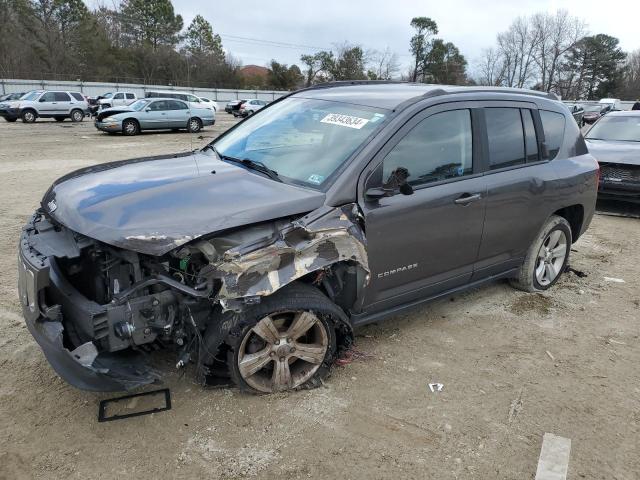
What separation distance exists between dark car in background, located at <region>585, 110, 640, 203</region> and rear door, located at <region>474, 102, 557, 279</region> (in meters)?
4.73

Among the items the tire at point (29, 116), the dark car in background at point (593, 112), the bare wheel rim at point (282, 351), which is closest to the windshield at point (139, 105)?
the tire at point (29, 116)

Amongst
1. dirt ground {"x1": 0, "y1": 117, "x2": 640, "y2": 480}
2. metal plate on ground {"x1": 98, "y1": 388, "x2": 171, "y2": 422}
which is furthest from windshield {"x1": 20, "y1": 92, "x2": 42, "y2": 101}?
metal plate on ground {"x1": 98, "y1": 388, "x2": 171, "y2": 422}

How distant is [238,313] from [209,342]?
238mm

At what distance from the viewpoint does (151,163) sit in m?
3.79

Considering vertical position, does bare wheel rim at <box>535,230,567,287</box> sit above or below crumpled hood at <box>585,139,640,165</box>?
below

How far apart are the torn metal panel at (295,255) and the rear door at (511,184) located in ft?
4.57

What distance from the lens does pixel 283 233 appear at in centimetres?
285

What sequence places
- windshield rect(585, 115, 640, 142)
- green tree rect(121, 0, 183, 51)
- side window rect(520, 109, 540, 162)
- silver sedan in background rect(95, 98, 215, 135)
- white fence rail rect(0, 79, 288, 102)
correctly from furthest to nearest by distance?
green tree rect(121, 0, 183, 51) < white fence rail rect(0, 79, 288, 102) < silver sedan in background rect(95, 98, 215, 135) < windshield rect(585, 115, 640, 142) < side window rect(520, 109, 540, 162)

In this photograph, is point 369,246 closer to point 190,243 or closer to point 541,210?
point 190,243

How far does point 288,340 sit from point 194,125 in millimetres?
21396

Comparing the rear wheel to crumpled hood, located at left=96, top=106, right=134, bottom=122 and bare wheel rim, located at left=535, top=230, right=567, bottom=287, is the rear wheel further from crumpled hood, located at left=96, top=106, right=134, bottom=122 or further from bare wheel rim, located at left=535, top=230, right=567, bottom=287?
bare wheel rim, located at left=535, top=230, right=567, bottom=287

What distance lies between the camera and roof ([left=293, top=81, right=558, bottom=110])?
3646mm

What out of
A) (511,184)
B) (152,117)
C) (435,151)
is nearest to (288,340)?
(435,151)

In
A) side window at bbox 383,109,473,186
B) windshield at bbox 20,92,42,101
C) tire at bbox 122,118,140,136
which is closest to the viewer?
side window at bbox 383,109,473,186
